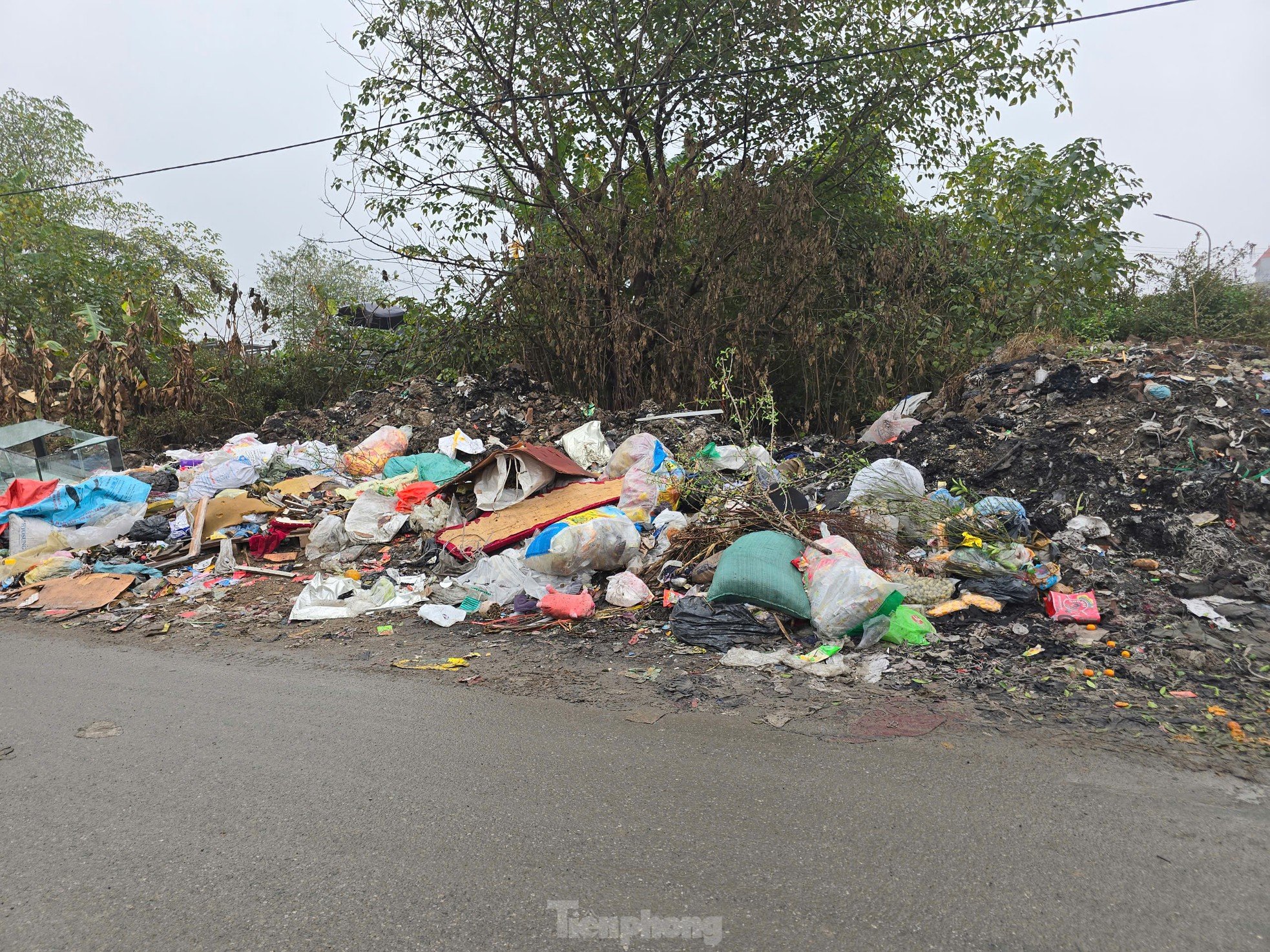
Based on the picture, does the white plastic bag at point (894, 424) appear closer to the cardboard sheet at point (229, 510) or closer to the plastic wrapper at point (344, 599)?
the plastic wrapper at point (344, 599)

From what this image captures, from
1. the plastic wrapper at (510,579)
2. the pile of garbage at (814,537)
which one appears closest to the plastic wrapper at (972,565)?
the pile of garbage at (814,537)

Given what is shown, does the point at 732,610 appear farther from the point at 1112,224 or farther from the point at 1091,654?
the point at 1112,224

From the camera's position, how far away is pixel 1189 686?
3.26 m

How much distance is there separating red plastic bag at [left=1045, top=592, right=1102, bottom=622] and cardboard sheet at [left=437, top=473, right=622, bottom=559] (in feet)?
10.7

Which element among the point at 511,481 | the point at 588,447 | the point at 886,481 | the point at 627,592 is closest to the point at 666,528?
the point at 627,592

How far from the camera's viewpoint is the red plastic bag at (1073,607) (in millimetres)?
3896

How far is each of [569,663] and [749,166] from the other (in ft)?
25.4

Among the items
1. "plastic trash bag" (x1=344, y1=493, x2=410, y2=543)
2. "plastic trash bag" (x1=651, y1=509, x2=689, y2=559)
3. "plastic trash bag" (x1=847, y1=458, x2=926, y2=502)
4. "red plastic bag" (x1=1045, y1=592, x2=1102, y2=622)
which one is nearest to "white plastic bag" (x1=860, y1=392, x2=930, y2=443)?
"plastic trash bag" (x1=847, y1=458, x2=926, y2=502)

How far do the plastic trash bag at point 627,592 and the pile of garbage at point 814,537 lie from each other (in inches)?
0.7

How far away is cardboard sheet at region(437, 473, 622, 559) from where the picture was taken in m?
6.00

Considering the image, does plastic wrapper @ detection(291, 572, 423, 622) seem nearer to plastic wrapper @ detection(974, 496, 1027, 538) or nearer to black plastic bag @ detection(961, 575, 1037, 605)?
black plastic bag @ detection(961, 575, 1037, 605)

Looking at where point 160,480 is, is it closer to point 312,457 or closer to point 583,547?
point 312,457

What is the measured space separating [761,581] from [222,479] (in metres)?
6.14

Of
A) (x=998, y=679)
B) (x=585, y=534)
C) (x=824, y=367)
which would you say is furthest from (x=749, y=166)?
(x=998, y=679)
